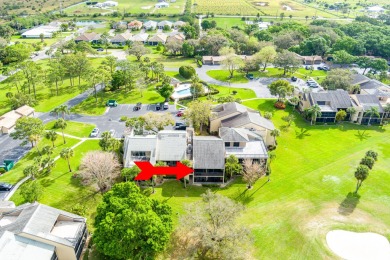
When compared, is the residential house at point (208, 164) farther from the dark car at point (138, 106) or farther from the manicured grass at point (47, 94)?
the manicured grass at point (47, 94)

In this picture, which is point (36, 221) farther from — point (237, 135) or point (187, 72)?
point (187, 72)

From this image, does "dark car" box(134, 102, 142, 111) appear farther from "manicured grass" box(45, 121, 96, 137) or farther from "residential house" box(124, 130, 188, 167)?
"residential house" box(124, 130, 188, 167)

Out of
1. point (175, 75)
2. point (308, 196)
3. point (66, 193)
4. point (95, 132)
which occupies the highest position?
point (175, 75)

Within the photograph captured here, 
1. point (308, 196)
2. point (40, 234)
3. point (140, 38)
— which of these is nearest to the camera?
point (40, 234)

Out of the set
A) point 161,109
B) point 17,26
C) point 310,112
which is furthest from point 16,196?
point 17,26

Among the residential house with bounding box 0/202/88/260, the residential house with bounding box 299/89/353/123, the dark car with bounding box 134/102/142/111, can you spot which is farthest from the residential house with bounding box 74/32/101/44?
the residential house with bounding box 0/202/88/260

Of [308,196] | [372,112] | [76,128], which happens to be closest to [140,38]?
[76,128]

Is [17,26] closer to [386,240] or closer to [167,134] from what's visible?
[167,134]
